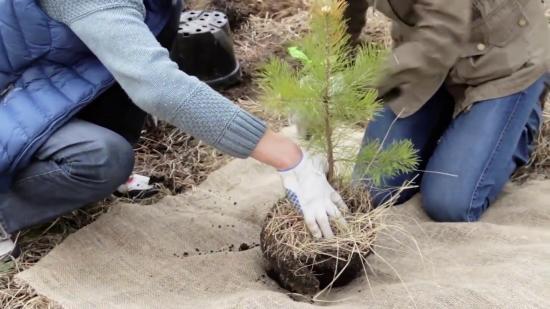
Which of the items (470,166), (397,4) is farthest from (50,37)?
(470,166)

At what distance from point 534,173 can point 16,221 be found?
5.00 ft

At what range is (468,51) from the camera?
1.99 metres

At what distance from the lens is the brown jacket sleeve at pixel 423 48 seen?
6.10 ft

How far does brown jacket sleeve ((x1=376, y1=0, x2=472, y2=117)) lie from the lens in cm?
186

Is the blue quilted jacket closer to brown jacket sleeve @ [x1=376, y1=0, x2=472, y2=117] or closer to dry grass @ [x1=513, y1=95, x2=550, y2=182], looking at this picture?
brown jacket sleeve @ [x1=376, y1=0, x2=472, y2=117]

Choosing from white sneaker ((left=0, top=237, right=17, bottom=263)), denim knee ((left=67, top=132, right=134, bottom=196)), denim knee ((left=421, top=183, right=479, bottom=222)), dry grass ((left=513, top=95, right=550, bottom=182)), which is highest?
denim knee ((left=67, top=132, right=134, bottom=196))

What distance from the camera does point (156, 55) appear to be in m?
1.52

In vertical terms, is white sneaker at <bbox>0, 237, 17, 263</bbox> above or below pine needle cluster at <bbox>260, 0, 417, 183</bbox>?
below

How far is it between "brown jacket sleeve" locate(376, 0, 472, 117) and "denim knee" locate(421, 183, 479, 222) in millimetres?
249

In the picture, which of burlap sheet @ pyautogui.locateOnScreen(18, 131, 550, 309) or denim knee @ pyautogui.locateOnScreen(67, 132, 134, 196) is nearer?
burlap sheet @ pyautogui.locateOnScreen(18, 131, 550, 309)

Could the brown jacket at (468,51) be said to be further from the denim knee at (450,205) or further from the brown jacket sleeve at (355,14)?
the brown jacket sleeve at (355,14)

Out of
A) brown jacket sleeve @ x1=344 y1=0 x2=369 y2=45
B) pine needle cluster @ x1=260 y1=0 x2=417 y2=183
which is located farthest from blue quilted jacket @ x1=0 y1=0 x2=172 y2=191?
brown jacket sleeve @ x1=344 y1=0 x2=369 y2=45

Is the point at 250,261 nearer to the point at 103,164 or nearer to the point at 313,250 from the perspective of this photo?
the point at 313,250

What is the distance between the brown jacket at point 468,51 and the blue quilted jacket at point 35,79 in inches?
31.2
